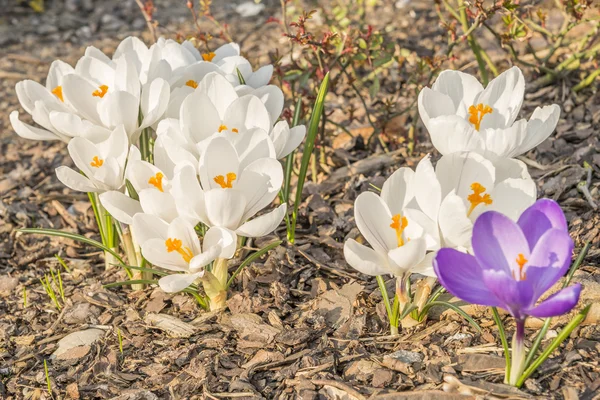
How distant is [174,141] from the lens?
5.72ft

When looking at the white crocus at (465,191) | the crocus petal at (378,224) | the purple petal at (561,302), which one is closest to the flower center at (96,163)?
the crocus petal at (378,224)

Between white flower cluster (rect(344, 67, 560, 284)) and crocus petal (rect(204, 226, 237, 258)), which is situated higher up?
white flower cluster (rect(344, 67, 560, 284))

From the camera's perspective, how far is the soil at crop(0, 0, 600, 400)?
5.26 feet

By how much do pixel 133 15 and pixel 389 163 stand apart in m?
2.56

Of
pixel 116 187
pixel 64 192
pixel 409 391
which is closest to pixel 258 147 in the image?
pixel 116 187

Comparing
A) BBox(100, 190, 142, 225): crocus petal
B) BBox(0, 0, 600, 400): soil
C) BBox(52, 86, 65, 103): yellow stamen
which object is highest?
BBox(52, 86, 65, 103): yellow stamen

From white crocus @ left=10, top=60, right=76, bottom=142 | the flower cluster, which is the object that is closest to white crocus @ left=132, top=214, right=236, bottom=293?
the flower cluster

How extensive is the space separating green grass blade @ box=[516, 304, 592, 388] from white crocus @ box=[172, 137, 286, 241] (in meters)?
0.64

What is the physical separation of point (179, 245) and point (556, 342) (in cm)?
85

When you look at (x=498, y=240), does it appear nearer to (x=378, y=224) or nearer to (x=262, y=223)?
(x=378, y=224)

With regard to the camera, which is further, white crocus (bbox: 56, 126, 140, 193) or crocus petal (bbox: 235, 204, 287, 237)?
white crocus (bbox: 56, 126, 140, 193)

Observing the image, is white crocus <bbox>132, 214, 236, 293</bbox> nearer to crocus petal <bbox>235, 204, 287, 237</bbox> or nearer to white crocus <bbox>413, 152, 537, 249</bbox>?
crocus petal <bbox>235, 204, 287, 237</bbox>

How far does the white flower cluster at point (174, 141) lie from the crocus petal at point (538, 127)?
55 centimetres

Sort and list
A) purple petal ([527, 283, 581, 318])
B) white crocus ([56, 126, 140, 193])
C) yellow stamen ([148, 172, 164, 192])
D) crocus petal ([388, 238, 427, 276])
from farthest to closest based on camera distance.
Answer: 1. white crocus ([56, 126, 140, 193])
2. yellow stamen ([148, 172, 164, 192])
3. crocus petal ([388, 238, 427, 276])
4. purple petal ([527, 283, 581, 318])
